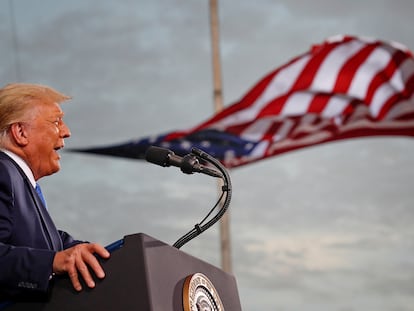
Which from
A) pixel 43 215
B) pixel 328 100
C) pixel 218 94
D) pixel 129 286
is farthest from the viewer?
pixel 218 94

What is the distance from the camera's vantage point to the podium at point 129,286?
2459 millimetres

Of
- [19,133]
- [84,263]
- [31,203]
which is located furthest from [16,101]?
[84,263]

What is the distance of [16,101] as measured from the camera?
2.90 metres

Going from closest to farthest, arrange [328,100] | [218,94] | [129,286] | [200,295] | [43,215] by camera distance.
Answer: [129,286] → [200,295] → [43,215] → [328,100] → [218,94]

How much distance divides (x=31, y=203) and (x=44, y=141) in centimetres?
22

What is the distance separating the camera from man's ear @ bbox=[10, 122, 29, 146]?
2.89m

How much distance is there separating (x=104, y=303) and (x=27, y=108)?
0.76 metres

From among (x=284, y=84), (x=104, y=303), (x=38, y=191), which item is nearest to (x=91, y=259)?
(x=104, y=303)

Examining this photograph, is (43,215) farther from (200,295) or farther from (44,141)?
(200,295)

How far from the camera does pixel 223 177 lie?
2.95 m

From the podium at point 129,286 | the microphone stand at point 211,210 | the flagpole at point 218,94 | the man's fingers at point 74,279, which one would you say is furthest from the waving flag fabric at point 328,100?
the man's fingers at point 74,279

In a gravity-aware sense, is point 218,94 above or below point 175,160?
below

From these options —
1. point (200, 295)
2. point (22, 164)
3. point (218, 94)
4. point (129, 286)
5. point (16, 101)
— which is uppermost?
point (16, 101)

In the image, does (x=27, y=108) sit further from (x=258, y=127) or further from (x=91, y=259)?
(x=258, y=127)
